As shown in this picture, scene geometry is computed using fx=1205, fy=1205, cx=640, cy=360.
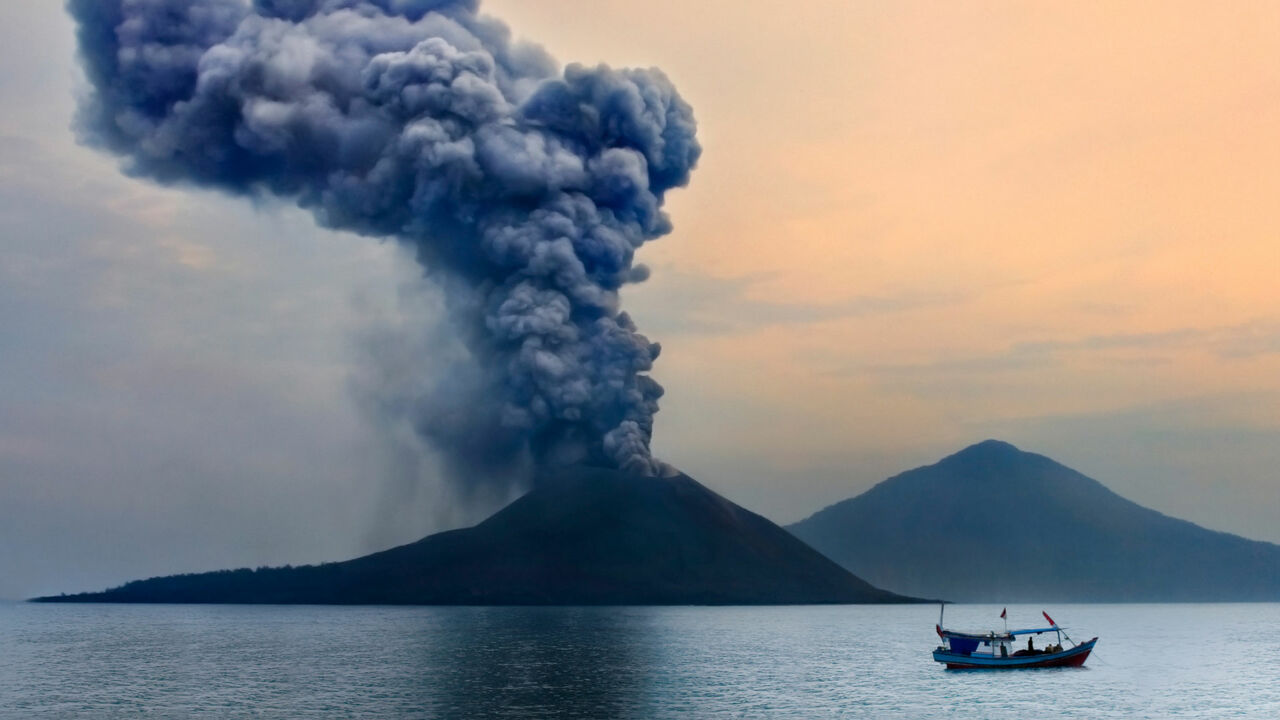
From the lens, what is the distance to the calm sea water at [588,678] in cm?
7562

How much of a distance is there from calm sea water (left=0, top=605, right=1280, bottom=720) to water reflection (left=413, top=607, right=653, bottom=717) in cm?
23

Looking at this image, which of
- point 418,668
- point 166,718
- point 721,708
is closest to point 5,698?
point 166,718

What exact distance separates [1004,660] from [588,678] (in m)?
36.3

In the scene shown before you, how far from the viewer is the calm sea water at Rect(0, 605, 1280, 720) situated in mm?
75625

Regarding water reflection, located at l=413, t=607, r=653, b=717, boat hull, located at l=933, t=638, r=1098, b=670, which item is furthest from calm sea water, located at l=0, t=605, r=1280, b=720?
boat hull, located at l=933, t=638, r=1098, b=670

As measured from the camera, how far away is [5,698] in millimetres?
81625

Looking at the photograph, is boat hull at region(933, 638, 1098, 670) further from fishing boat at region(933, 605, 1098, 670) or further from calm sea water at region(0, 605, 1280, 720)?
calm sea water at region(0, 605, 1280, 720)

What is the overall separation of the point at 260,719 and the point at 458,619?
122 m

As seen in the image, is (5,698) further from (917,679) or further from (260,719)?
(917,679)

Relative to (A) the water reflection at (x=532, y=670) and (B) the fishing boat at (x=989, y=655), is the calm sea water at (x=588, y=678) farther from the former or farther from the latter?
(B) the fishing boat at (x=989, y=655)

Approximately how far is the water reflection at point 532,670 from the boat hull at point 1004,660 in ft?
85.9

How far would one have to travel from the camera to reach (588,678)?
90.8 metres

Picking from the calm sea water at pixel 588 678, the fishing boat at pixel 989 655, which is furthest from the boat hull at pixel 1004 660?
the calm sea water at pixel 588 678

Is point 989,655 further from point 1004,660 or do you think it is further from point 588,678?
point 588,678
